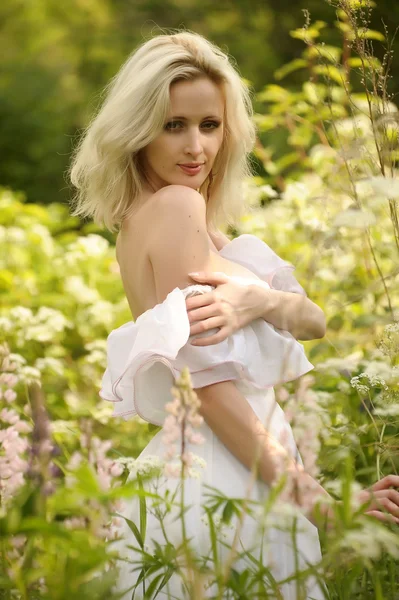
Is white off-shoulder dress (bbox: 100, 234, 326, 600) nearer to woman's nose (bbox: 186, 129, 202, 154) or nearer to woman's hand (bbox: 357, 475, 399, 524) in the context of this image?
woman's hand (bbox: 357, 475, 399, 524)

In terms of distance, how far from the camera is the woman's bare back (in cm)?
188

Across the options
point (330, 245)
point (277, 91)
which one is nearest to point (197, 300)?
point (330, 245)

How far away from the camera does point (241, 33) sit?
10594 millimetres

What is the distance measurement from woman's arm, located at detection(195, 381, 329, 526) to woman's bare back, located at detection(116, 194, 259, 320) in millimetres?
268

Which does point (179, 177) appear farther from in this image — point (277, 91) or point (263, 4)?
point (263, 4)

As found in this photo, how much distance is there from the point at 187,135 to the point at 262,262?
39 cm

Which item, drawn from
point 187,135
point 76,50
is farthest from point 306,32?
point 76,50

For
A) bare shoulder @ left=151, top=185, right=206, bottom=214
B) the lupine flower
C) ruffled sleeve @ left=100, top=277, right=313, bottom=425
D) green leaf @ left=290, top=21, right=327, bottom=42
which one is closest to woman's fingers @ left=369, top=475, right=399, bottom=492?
ruffled sleeve @ left=100, top=277, right=313, bottom=425

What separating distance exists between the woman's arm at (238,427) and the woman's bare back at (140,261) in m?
0.27

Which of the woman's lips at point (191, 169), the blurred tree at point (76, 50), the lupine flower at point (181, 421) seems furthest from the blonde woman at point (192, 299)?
the blurred tree at point (76, 50)

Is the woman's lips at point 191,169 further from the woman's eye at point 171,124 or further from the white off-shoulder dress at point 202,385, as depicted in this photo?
the white off-shoulder dress at point 202,385

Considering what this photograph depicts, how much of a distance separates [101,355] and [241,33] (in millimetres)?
8199

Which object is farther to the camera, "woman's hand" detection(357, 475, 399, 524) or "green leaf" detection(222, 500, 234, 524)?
"woman's hand" detection(357, 475, 399, 524)

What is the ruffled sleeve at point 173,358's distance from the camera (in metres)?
1.73
